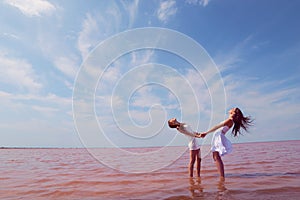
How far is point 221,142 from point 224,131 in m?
0.39

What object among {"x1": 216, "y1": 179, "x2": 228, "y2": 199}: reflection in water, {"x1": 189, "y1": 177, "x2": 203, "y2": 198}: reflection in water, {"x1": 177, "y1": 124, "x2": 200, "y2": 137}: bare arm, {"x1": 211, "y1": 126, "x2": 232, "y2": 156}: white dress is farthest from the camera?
{"x1": 177, "y1": 124, "x2": 200, "y2": 137}: bare arm

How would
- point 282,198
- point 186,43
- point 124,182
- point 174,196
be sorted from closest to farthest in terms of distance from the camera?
point 282,198, point 174,196, point 124,182, point 186,43

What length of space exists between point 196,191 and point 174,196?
0.73m

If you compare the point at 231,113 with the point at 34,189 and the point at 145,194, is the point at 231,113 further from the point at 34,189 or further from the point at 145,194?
the point at 34,189

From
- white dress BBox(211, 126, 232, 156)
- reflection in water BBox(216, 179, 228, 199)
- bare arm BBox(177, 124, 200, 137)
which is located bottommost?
reflection in water BBox(216, 179, 228, 199)

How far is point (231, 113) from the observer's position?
857 centimetres

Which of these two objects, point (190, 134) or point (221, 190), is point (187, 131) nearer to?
point (190, 134)

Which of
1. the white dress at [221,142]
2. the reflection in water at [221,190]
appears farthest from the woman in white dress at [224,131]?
the reflection in water at [221,190]

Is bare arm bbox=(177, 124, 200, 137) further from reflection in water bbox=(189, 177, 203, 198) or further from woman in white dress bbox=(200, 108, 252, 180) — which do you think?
reflection in water bbox=(189, 177, 203, 198)

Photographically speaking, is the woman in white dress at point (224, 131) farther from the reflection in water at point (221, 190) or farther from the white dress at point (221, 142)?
the reflection in water at point (221, 190)

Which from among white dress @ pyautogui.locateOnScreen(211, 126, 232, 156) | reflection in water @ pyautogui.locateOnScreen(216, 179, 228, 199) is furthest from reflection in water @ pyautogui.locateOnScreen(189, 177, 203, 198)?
white dress @ pyautogui.locateOnScreen(211, 126, 232, 156)

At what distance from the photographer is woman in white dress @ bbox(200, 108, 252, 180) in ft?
27.1

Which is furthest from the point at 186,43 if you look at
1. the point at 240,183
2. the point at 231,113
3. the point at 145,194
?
the point at 145,194

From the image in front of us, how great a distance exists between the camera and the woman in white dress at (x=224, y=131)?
8.26 meters
